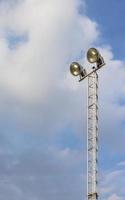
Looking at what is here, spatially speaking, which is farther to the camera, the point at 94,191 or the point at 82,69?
the point at 82,69

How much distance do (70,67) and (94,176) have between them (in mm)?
11530

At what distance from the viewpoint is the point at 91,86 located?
6650 centimetres

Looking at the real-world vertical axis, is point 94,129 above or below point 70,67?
below

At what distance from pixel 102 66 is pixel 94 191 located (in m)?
11.6

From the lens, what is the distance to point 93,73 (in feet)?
217

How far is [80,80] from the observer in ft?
221

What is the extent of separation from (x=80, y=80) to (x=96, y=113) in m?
4.23

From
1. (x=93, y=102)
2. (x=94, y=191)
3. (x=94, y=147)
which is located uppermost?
(x=93, y=102)

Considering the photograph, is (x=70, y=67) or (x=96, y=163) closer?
(x=96, y=163)

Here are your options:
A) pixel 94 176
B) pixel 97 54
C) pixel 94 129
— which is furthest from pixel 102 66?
pixel 94 176

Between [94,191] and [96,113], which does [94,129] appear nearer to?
[96,113]

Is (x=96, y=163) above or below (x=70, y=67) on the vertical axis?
below

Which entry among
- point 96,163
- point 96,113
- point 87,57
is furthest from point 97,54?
point 96,163

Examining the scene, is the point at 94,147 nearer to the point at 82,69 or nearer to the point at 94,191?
the point at 94,191
